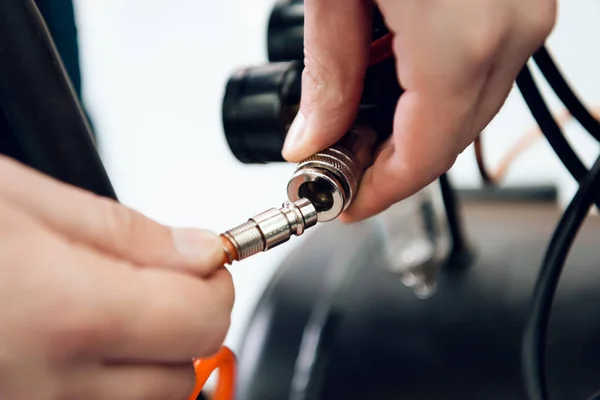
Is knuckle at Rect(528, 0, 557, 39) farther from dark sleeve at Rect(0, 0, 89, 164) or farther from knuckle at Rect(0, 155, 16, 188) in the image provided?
dark sleeve at Rect(0, 0, 89, 164)

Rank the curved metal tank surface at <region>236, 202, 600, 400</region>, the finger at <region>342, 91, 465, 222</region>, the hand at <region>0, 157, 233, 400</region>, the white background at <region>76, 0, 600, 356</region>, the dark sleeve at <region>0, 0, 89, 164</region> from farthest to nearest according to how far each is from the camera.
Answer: the white background at <region>76, 0, 600, 356</region>, the dark sleeve at <region>0, 0, 89, 164</region>, the curved metal tank surface at <region>236, 202, 600, 400</region>, the finger at <region>342, 91, 465, 222</region>, the hand at <region>0, 157, 233, 400</region>

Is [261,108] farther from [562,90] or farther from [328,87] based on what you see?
[562,90]

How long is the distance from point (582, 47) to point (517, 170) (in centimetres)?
18

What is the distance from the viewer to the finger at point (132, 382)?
0.18m

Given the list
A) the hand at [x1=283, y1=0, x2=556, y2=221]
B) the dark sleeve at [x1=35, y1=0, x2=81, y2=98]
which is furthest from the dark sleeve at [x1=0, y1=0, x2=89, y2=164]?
the hand at [x1=283, y1=0, x2=556, y2=221]

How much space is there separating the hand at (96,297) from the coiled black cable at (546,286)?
19 centimetres

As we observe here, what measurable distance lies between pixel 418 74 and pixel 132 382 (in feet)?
0.56

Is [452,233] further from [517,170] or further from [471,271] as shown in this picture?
[517,170]

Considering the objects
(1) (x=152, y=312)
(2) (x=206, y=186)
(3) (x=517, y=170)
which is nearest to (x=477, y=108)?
(1) (x=152, y=312)

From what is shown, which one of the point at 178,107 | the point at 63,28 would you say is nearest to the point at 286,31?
the point at 63,28

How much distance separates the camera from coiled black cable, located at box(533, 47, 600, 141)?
1.11 feet

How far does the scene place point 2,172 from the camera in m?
0.18

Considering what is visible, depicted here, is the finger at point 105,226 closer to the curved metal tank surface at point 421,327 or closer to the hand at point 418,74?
the hand at point 418,74

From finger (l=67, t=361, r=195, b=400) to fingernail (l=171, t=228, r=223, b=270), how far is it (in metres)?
0.04
